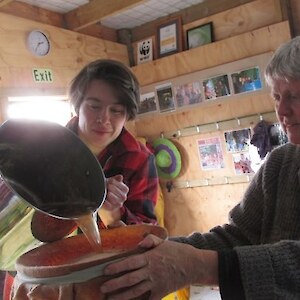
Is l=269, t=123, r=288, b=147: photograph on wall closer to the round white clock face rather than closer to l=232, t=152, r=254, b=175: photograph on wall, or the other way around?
l=232, t=152, r=254, b=175: photograph on wall

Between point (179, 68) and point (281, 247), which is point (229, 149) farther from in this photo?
point (281, 247)

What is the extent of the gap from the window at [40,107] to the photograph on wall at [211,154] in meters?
1.06

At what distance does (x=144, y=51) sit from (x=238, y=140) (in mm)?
1103

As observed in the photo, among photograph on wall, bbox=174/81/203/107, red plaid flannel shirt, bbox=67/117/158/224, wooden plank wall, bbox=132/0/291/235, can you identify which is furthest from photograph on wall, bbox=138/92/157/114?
red plaid flannel shirt, bbox=67/117/158/224

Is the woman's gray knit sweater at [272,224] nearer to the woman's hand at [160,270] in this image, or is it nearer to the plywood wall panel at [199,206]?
the woman's hand at [160,270]

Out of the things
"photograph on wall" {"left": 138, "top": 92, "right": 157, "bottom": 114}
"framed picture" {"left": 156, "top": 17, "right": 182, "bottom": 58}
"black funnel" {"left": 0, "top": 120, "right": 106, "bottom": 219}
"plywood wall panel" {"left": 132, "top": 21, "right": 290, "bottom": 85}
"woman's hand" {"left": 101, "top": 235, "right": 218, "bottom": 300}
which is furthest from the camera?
"photograph on wall" {"left": 138, "top": 92, "right": 157, "bottom": 114}

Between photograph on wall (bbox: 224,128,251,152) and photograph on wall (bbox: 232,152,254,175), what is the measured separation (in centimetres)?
4

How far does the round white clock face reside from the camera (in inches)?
104

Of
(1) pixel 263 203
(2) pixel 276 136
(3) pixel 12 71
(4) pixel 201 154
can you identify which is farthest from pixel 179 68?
(1) pixel 263 203

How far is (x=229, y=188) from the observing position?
3078 mm

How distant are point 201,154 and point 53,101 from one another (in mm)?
1200

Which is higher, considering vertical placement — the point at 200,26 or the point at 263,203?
the point at 200,26

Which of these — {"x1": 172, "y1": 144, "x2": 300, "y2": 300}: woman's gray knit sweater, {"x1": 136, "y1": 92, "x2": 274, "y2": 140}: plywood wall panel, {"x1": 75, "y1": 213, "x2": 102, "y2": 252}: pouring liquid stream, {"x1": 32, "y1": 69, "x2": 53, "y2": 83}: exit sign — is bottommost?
{"x1": 172, "y1": 144, "x2": 300, "y2": 300}: woman's gray knit sweater

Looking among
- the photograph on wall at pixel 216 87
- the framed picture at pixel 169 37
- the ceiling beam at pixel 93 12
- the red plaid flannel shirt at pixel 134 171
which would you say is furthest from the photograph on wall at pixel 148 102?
the red plaid flannel shirt at pixel 134 171
